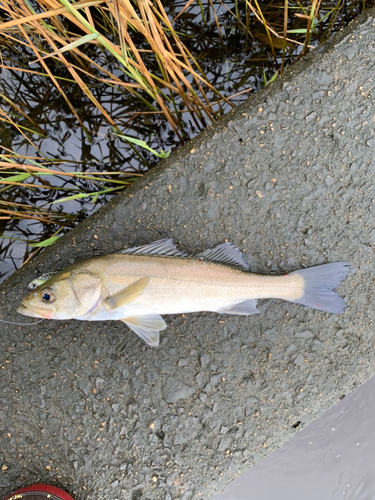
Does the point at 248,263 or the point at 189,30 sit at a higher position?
the point at 189,30

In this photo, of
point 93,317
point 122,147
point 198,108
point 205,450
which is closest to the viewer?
point 93,317

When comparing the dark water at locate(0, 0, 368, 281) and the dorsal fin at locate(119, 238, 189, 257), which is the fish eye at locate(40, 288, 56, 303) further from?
the dark water at locate(0, 0, 368, 281)

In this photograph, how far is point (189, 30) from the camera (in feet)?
11.3

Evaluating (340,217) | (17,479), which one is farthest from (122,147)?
(17,479)

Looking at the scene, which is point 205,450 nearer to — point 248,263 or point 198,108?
point 248,263

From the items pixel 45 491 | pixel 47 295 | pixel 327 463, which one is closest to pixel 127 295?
pixel 47 295

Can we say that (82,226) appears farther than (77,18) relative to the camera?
Yes

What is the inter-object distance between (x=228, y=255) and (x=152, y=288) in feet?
2.03

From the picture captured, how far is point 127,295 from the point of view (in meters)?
2.54

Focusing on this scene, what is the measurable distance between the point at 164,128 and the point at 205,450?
282 centimetres

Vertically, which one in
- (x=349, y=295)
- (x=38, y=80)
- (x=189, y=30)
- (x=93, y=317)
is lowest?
(x=349, y=295)

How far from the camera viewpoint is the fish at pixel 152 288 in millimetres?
2545

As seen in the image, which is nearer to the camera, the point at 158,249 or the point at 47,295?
the point at 47,295

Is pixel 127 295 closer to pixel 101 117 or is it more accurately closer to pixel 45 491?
pixel 45 491
